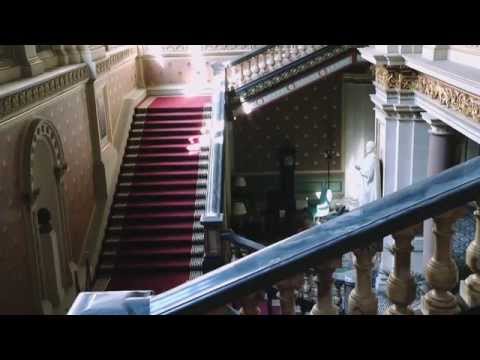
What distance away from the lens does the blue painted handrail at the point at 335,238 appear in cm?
203

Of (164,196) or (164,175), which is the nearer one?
(164,196)

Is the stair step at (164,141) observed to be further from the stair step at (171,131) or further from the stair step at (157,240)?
the stair step at (157,240)

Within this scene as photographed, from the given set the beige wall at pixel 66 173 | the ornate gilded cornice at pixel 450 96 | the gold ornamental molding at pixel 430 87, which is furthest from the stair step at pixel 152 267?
the ornate gilded cornice at pixel 450 96

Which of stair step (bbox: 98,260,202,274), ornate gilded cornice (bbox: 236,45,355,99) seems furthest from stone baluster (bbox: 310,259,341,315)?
ornate gilded cornice (bbox: 236,45,355,99)

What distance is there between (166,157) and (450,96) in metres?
6.30

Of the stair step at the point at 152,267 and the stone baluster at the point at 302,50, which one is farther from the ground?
the stone baluster at the point at 302,50

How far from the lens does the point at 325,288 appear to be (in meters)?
2.20

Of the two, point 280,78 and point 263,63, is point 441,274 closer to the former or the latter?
point 280,78

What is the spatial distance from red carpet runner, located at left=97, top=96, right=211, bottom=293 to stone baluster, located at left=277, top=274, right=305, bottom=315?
7224mm

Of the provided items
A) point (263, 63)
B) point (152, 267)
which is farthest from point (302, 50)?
point (152, 267)

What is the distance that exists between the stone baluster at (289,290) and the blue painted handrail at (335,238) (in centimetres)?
8
